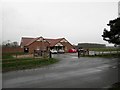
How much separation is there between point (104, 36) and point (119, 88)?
28332 millimetres

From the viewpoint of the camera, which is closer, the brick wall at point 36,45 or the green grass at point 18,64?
the green grass at point 18,64

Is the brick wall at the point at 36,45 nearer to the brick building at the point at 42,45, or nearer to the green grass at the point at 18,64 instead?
the brick building at the point at 42,45

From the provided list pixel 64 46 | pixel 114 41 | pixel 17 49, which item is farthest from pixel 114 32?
pixel 17 49

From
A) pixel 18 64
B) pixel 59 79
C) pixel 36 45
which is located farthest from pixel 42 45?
pixel 59 79

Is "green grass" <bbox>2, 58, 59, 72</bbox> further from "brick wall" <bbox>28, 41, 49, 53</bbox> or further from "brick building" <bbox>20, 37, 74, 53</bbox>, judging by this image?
"brick wall" <bbox>28, 41, 49, 53</bbox>

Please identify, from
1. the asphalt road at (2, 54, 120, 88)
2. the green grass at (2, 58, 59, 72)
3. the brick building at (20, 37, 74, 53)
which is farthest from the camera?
the brick building at (20, 37, 74, 53)

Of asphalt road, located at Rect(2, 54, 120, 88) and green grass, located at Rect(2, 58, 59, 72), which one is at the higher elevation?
green grass, located at Rect(2, 58, 59, 72)

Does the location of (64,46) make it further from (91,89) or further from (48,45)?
(91,89)

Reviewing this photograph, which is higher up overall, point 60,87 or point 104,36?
point 104,36

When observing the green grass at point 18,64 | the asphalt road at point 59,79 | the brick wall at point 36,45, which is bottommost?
the asphalt road at point 59,79

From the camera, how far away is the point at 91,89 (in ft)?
29.1

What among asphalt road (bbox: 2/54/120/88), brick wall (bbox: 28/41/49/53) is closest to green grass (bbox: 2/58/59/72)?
asphalt road (bbox: 2/54/120/88)

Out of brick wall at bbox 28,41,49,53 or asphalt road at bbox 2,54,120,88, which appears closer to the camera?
asphalt road at bbox 2,54,120,88

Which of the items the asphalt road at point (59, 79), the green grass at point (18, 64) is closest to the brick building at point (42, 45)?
the green grass at point (18, 64)
